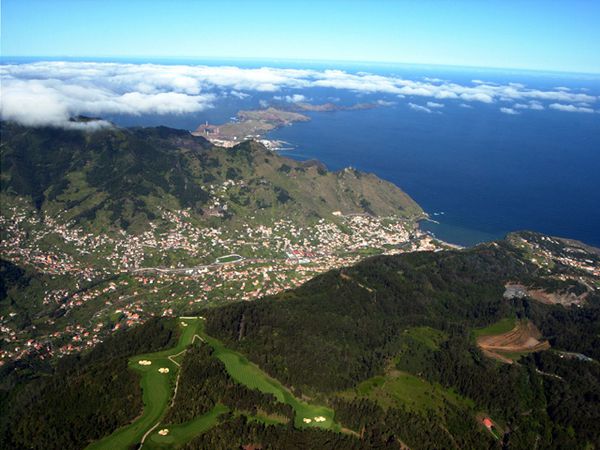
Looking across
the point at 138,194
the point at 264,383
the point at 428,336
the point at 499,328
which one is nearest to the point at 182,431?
the point at 264,383

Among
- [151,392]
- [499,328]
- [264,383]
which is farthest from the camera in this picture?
[499,328]

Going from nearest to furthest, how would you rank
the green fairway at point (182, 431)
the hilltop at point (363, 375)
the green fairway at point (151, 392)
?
the green fairway at point (182, 431)
the green fairway at point (151, 392)
the hilltop at point (363, 375)

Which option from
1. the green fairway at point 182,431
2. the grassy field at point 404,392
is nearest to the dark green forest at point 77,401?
the green fairway at point 182,431

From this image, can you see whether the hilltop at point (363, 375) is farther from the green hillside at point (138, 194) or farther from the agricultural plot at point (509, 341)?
the green hillside at point (138, 194)

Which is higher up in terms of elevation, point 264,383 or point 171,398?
point 171,398

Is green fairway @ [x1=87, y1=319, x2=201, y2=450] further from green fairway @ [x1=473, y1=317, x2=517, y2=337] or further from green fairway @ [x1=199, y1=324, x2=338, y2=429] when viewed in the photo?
green fairway @ [x1=473, y1=317, x2=517, y2=337]

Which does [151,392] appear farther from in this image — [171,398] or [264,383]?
[264,383]

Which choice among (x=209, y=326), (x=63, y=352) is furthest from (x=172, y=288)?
(x=209, y=326)

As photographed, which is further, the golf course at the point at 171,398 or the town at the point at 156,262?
the town at the point at 156,262

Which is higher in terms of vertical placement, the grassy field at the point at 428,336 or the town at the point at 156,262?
the grassy field at the point at 428,336
